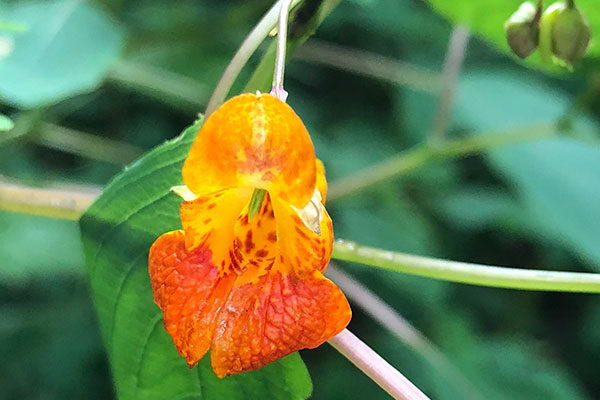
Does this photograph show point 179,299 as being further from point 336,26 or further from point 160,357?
point 336,26

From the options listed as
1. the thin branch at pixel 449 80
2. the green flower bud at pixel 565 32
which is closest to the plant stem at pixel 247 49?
the green flower bud at pixel 565 32

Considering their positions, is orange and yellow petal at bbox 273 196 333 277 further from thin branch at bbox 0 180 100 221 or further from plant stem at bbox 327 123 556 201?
plant stem at bbox 327 123 556 201

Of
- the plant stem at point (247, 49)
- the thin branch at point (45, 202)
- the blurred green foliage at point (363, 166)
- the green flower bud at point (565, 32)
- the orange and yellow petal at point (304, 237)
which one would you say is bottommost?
the blurred green foliage at point (363, 166)

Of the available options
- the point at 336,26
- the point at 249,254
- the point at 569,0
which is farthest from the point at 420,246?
the point at 249,254

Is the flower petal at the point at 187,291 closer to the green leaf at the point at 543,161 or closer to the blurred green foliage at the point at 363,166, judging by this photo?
the blurred green foliage at the point at 363,166

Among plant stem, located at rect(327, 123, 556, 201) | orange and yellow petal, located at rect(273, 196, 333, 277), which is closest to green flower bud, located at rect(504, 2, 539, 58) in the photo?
orange and yellow petal, located at rect(273, 196, 333, 277)

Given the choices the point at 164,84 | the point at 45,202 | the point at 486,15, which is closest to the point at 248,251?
the point at 45,202

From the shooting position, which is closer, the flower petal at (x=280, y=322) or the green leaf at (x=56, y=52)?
the flower petal at (x=280, y=322)
